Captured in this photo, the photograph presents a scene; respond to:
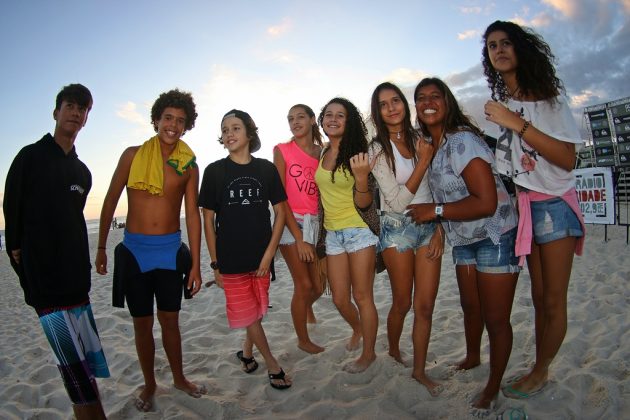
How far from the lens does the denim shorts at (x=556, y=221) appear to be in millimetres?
2385

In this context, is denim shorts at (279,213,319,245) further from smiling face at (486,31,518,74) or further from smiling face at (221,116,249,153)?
smiling face at (486,31,518,74)

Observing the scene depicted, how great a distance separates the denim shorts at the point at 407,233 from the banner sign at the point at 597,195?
20.7 feet

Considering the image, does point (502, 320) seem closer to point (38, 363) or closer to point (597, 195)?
point (38, 363)

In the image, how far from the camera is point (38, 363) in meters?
3.95

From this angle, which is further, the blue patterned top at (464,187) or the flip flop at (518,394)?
the flip flop at (518,394)

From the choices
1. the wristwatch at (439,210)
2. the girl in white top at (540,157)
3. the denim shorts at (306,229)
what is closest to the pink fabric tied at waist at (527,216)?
the girl in white top at (540,157)

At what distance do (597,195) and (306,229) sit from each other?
23.2 feet

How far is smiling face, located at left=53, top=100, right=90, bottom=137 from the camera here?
8.39 ft

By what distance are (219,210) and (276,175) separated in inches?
23.1

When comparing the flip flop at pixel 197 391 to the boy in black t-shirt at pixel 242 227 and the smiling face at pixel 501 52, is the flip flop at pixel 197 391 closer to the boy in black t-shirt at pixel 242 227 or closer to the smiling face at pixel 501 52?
the boy in black t-shirt at pixel 242 227

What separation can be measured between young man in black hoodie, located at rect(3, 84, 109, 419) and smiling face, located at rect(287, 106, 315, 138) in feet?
6.09

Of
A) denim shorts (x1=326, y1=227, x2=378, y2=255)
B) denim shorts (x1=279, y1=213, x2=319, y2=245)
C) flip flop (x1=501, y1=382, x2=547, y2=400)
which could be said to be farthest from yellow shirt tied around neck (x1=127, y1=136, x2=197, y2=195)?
flip flop (x1=501, y1=382, x2=547, y2=400)

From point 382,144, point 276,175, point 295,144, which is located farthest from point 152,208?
point 382,144

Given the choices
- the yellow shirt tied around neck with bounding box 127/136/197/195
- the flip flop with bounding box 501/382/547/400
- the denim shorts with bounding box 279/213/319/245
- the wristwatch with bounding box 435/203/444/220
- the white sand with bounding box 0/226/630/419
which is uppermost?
the yellow shirt tied around neck with bounding box 127/136/197/195
